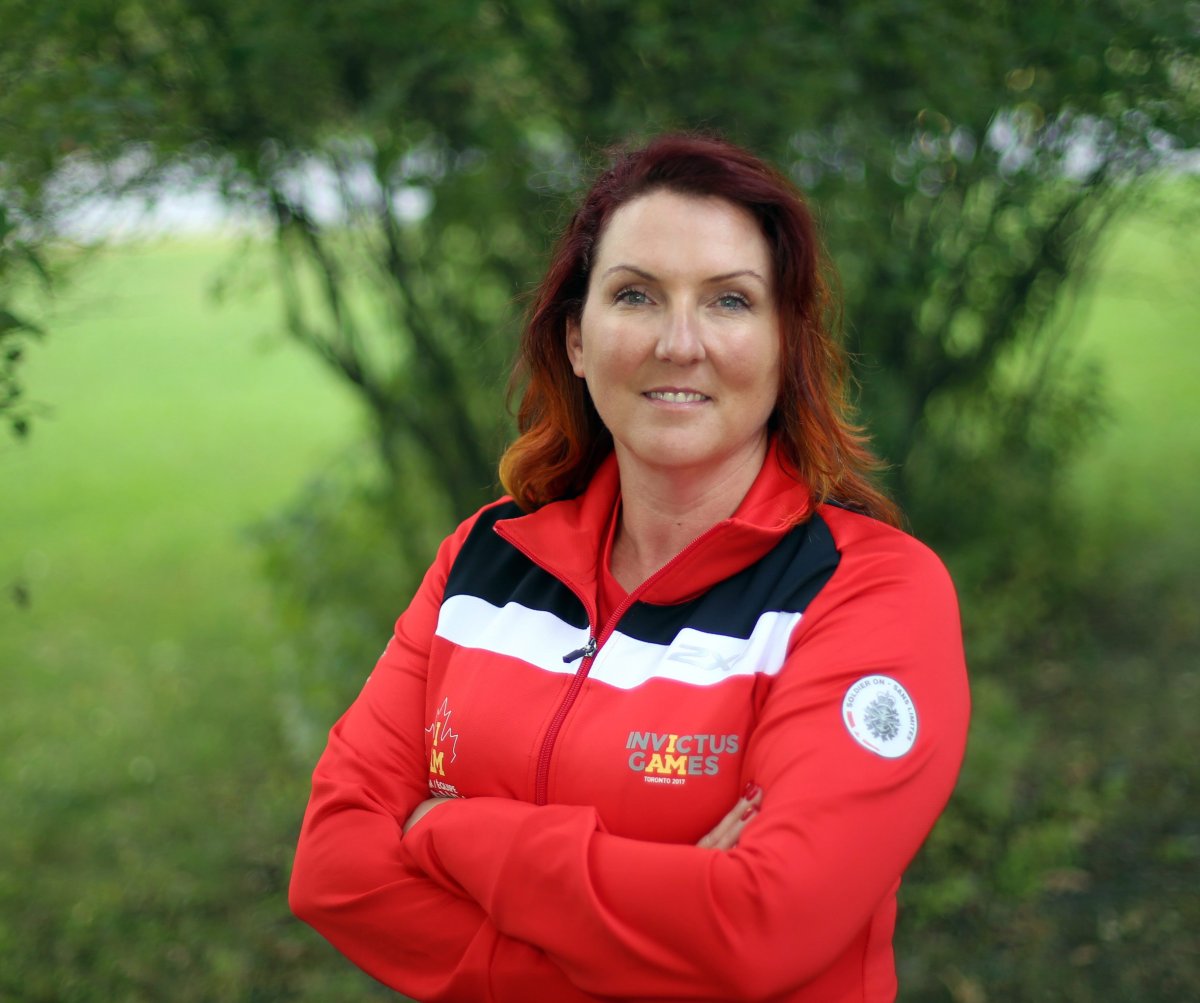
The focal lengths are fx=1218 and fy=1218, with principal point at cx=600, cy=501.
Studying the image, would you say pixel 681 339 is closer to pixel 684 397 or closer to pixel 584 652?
pixel 684 397

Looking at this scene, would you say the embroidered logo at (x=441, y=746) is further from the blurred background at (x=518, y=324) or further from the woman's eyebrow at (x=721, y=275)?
the blurred background at (x=518, y=324)

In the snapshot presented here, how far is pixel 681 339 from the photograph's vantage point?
6.89 ft

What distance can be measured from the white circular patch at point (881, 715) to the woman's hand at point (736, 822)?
0.60 feet

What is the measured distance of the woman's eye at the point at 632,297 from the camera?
220 cm

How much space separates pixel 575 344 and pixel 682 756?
2.96 feet

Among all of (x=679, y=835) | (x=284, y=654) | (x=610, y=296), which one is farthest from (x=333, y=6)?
(x=284, y=654)

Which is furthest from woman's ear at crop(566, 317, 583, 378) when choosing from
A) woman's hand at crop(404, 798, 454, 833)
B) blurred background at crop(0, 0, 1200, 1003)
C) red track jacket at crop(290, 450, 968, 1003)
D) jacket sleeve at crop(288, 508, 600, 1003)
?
blurred background at crop(0, 0, 1200, 1003)

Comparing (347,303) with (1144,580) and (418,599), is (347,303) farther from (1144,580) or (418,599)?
(1144,580)

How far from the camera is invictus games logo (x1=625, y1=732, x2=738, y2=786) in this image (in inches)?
77.3

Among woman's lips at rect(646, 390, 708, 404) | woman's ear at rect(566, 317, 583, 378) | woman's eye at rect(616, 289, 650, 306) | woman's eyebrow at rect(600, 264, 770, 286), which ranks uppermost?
woman's eyebrow at rect(600, 264, 770, 286)

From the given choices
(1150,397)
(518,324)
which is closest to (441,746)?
(518,324)

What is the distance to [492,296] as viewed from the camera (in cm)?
539

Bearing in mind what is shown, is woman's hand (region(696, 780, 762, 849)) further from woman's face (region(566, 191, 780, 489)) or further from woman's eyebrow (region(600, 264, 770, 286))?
woman's eyebrow (region(600, 264, 770, 286))

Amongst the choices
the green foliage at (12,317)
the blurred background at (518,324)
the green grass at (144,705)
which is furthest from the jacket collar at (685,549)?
the green grass at (144,705)
